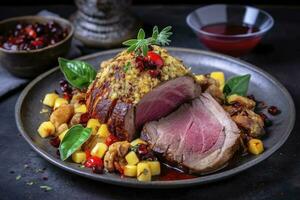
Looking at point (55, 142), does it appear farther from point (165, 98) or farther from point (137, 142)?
point (165, 98)

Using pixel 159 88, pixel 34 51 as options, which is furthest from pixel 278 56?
pixel 34 51

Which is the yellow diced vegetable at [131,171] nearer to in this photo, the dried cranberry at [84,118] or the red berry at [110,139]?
the red berry at [110,139]

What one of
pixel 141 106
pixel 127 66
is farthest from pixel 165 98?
pixel 127 66

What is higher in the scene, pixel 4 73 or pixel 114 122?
pixel 114 122

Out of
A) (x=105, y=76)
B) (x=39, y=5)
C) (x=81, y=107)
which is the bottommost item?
(x=39, y=5)

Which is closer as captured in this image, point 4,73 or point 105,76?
point 105,76

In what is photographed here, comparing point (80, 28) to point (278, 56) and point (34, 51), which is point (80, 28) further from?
point (278, 56)

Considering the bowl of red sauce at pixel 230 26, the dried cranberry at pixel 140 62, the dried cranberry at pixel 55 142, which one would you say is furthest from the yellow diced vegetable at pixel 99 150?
the bowl of red sauce at pixel 230 26
